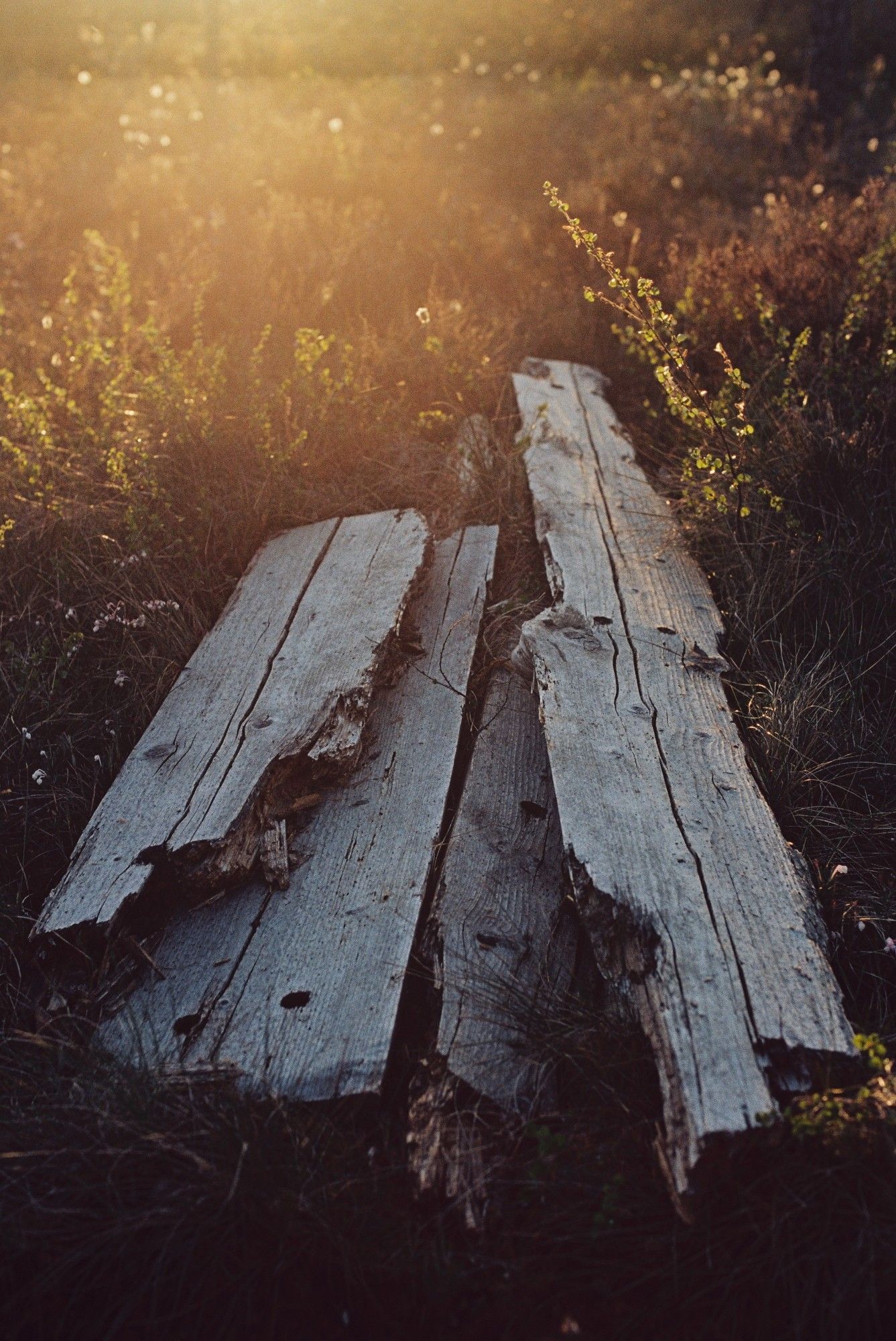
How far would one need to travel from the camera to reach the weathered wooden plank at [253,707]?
2545 mm

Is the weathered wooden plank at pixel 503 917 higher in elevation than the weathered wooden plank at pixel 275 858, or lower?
lower

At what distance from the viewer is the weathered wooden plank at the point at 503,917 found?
216 cm

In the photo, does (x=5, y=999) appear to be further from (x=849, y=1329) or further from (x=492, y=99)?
(x=492, y=99)

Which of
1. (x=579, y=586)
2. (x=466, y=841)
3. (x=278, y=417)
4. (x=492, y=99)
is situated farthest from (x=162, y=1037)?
(x=492, y=99)

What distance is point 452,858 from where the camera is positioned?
8.63 feet

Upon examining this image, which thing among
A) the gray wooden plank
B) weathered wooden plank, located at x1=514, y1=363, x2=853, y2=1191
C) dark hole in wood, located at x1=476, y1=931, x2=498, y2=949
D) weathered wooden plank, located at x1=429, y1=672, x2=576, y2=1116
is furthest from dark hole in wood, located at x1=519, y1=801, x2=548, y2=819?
the gray wooden plank

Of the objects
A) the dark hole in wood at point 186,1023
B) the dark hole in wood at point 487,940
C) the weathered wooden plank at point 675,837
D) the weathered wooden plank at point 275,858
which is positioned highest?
the weathered wooden plank at point 675,837

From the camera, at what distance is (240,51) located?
45.0ft

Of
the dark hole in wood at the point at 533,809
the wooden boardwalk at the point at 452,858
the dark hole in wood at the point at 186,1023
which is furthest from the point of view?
the dark hole in wood at the point at 533,809

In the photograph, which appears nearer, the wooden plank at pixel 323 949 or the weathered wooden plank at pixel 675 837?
the weathered wooden plank at pixel 675 837

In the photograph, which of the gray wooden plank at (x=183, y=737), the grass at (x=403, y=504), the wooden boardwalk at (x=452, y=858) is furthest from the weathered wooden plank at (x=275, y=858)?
the grass at (x=403, y=504)

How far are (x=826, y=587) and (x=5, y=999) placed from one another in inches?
121

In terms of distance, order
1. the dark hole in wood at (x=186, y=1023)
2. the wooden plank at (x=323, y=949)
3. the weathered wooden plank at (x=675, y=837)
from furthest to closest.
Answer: the dark hole in wood at (x=186, y=1023), the wooden plank at (x=323, y=949), the weathered wooden plank at (x=675, y=837)

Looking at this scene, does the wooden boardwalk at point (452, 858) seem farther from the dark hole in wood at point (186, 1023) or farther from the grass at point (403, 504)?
the grass at point (403, 504)
